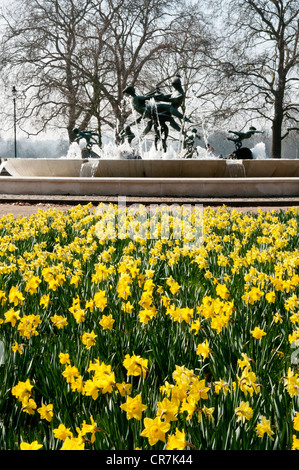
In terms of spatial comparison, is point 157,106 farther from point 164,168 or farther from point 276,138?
point 276,138

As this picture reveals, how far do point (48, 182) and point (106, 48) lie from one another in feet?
58.0

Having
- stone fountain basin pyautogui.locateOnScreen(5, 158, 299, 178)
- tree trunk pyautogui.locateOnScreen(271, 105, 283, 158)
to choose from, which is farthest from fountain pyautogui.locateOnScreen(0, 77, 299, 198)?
tree trunk pyautogui.locateOnScreen(271, 105, 283, 158)

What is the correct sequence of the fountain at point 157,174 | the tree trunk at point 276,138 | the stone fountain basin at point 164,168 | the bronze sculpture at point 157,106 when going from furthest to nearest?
the tree trunk at point 276,138
the bronze sculpture at point 157,106
the stone fountain basin at point 164,168
the fountain at point 157,174

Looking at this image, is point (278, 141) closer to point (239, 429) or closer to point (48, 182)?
point (48, 182)

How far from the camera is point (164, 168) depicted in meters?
11.9

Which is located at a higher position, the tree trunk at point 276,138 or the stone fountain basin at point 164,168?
the tree trunk at point 276,138

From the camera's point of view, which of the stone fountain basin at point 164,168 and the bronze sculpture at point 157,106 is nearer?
the stone fountain basin at point 164,168

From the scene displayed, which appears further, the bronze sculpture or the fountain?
the bronze sculpture

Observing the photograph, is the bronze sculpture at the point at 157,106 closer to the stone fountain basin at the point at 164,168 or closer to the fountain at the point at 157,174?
the fountain at the point at 157,174

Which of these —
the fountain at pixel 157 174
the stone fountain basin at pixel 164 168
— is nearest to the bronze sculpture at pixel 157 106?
the fountain at pixel 157 174

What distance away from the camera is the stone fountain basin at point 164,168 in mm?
11930

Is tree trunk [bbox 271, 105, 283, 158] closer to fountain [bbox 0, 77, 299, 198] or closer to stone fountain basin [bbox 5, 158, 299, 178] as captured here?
fountain [bbox 0, 77, 299, 198]

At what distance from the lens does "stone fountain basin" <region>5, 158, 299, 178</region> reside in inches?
470
